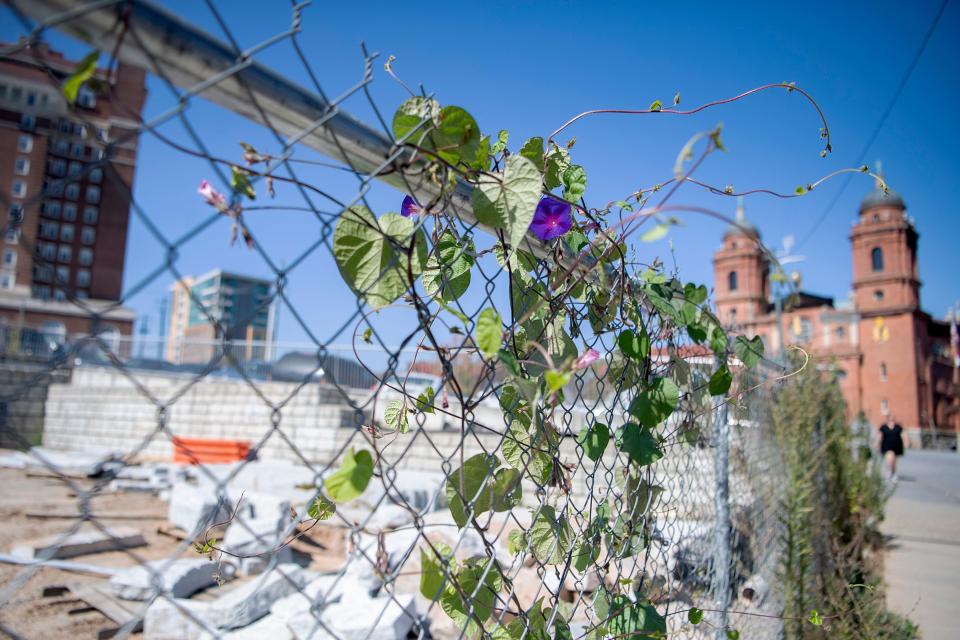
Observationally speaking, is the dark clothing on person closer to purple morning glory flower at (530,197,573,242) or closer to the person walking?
the person walking

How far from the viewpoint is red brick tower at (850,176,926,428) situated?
42062 mm

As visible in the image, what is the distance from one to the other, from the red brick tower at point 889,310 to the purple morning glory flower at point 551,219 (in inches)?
1951

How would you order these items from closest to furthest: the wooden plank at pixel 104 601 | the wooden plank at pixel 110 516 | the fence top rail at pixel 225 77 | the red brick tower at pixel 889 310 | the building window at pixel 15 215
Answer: the building window at pixel 15 215 → the fence top rail at pixel 225 77 → the wooden plank at pixel 104 601 → the wooden plank at pixel 110 516 → the red brick tower at pixel 889 310

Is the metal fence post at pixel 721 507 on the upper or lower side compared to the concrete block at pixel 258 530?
upper

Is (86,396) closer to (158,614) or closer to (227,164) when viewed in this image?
(158,614)

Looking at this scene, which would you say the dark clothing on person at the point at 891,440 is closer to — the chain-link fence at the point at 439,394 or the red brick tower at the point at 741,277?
the chain-link fence at the point at 439,394

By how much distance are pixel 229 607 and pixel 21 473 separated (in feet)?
33.9

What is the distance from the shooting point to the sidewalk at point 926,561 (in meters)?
4.06

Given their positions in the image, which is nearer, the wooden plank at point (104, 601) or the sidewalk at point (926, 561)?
the wooden plank at point (104, 601)

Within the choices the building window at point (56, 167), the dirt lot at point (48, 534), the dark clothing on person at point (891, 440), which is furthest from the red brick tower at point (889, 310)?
the building window at point (56, 167)

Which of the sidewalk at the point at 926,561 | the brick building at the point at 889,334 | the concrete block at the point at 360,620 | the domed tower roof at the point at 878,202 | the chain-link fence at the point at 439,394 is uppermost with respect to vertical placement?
the domed tower roof at the point at 878,202

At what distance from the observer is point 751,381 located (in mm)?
2881

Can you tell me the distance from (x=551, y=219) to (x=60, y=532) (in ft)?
25.3

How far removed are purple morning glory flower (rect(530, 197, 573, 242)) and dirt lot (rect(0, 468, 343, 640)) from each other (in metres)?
0.94
